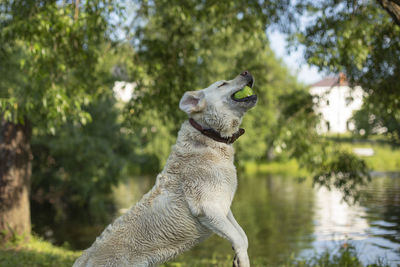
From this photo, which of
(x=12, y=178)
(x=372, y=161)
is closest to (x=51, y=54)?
(x=12, y=178)

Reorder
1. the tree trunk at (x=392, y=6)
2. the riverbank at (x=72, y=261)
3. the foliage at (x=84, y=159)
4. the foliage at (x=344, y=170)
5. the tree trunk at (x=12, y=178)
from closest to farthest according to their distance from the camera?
1. the tree trunk at (x=392, y=6)
2. the riverbank at (x=72, y=261)
3. the foliage at (x=344, y=170)
4. the tree trunk at (x=12, y=178)
5. the foliage at (x=84, y=159)

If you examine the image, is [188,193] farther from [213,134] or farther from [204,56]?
[204,56]

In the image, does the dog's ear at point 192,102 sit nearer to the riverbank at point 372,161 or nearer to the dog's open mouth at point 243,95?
the dog's open mouth at point 243,95

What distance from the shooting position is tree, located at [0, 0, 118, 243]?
21.8ft

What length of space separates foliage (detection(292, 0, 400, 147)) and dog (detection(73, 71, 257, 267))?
4.89m

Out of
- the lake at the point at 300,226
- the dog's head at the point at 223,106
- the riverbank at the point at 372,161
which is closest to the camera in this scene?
the dog's head at the point at 223,106

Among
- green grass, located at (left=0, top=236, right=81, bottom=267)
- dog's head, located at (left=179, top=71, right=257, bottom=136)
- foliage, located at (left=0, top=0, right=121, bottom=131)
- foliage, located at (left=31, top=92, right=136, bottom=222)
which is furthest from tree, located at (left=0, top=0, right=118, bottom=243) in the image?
foliage, located at (left=31, top=92, right=136, bottom=222)

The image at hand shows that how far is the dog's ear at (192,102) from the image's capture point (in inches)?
138

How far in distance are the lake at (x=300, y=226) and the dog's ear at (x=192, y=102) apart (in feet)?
20.2

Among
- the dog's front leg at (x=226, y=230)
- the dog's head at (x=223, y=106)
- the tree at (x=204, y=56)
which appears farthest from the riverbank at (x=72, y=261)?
the dog's head at (x=223, y=106)

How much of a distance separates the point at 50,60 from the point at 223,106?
4.93 m

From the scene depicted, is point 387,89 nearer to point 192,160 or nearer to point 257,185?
point 192,160

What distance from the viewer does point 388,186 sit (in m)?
24.8

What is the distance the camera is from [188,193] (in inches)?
132
